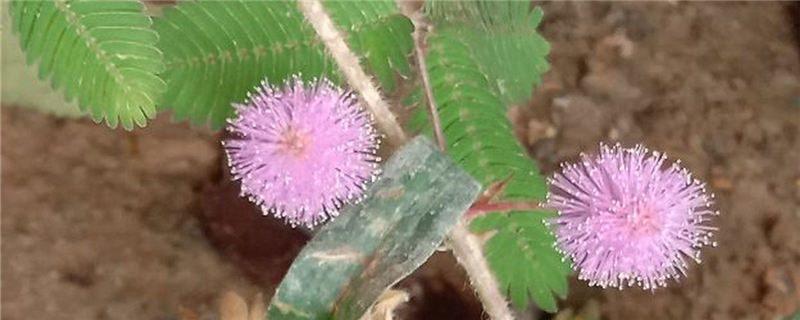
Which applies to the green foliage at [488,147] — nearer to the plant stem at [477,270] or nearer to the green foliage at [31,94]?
the plant stem at [477,270]

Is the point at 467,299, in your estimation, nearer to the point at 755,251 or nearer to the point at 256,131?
the point at 755,251

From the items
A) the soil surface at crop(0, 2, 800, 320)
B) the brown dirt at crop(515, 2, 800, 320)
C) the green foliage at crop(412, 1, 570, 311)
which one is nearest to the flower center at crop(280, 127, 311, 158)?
the green foliage at crop(412, 1, 570, 311)

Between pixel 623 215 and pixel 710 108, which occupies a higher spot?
pixel 710 108

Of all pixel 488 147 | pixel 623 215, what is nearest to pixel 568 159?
pixel 488 147

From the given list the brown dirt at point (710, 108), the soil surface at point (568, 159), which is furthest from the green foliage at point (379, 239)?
the brown dirt at point (710, 108)

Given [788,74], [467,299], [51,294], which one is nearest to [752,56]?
[788,74]

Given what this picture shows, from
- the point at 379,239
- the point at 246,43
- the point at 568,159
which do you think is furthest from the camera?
the point at 568,159

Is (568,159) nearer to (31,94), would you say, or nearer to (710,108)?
(710,108)
